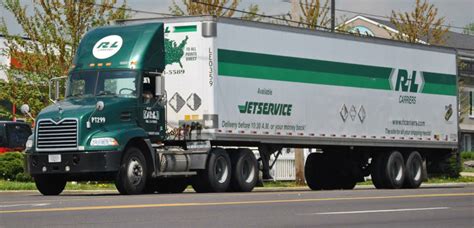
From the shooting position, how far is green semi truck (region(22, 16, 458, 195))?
2494cm

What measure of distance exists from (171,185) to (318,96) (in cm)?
460

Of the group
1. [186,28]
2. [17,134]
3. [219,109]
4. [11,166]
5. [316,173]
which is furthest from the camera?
[17,134]

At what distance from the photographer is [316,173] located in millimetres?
33594

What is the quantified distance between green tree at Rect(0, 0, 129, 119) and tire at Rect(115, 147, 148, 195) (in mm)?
15059

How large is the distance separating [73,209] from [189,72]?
10.1 metres

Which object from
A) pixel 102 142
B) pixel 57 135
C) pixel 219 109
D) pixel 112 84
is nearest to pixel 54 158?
pixel 57 135

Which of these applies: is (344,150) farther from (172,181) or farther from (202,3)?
(202,3)

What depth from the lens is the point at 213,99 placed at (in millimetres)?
26906

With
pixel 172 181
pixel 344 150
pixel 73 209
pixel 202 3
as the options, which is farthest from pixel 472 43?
pixel 73 209

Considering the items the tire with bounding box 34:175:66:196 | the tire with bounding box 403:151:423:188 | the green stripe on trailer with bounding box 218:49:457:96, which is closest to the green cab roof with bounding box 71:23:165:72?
the green stripe on trailer with bounding box 218:49:457:96

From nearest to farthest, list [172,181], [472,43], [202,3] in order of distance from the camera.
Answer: [172,181]
[202,3]
[472,43]

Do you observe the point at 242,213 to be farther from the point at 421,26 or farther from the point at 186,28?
the point at 421,26

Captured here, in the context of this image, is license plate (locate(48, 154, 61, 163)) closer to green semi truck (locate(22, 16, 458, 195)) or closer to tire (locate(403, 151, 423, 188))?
green semi truck (locate(22, 16, 458, 195))

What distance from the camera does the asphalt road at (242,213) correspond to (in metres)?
15.3
